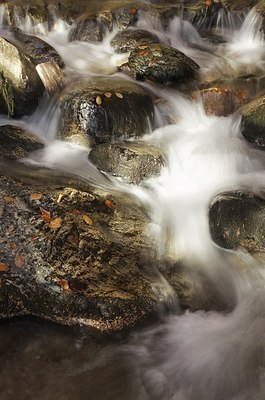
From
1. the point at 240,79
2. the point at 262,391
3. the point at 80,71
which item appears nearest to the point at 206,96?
the point at 240,79

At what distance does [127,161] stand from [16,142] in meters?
2.01

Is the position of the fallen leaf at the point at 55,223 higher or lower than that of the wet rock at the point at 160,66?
lower

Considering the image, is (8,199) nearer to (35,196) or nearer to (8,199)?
(8,199)

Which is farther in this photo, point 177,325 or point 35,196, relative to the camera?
point 35,196

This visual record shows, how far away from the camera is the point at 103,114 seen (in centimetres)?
679

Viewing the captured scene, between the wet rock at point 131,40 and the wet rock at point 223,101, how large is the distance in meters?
2.44

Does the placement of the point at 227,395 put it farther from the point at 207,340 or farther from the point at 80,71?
the point at 80,71

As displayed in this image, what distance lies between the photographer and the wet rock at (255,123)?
6.64 metres

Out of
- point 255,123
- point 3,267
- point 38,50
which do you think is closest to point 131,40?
point 38,50

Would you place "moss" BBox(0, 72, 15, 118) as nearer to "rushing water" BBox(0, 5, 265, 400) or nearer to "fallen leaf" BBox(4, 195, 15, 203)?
"rushing water" BBox(0, 5, 265, 400)

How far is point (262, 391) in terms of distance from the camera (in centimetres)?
325

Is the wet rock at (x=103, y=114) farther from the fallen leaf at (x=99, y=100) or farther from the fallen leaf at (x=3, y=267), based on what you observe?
the fallen leaf at (x=3, y=267)

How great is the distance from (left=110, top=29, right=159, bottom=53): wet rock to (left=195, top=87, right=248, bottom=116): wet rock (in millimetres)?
2435

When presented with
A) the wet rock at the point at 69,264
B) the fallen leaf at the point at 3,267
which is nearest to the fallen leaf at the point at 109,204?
the wet rock at the point at 69,264
